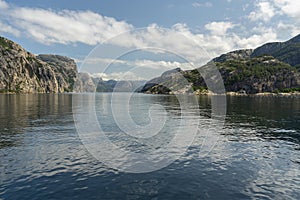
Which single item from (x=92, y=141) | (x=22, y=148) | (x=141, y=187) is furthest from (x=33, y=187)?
(x=92, y=141)

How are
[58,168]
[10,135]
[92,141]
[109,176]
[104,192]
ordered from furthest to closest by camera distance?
[10,135] < [92,141] < [58,168] < [109,176] < [104,192]

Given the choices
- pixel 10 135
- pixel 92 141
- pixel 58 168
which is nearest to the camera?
pixel 58 168

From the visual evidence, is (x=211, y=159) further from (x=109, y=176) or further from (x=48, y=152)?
(x=48, y=152)

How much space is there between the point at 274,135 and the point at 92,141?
4335cm

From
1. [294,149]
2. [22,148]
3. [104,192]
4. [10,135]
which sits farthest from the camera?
[10,135]

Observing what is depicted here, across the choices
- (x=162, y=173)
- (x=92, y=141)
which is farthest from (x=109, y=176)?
(x=92, y=141)

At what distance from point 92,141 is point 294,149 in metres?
39.4

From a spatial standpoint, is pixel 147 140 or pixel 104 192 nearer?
pixel 104 192

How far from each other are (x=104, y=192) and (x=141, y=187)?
4095mm

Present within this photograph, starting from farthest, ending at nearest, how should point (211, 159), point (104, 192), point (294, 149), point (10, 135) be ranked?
point (10, 135)
point (294, 149)
point (211, 159)
point (104, 192)

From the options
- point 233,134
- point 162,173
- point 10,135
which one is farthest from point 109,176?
point 233,134

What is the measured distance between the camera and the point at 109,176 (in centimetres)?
2806

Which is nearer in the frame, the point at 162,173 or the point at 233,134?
the point at 162,173

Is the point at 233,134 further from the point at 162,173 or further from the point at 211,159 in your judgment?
the point at 162,173
